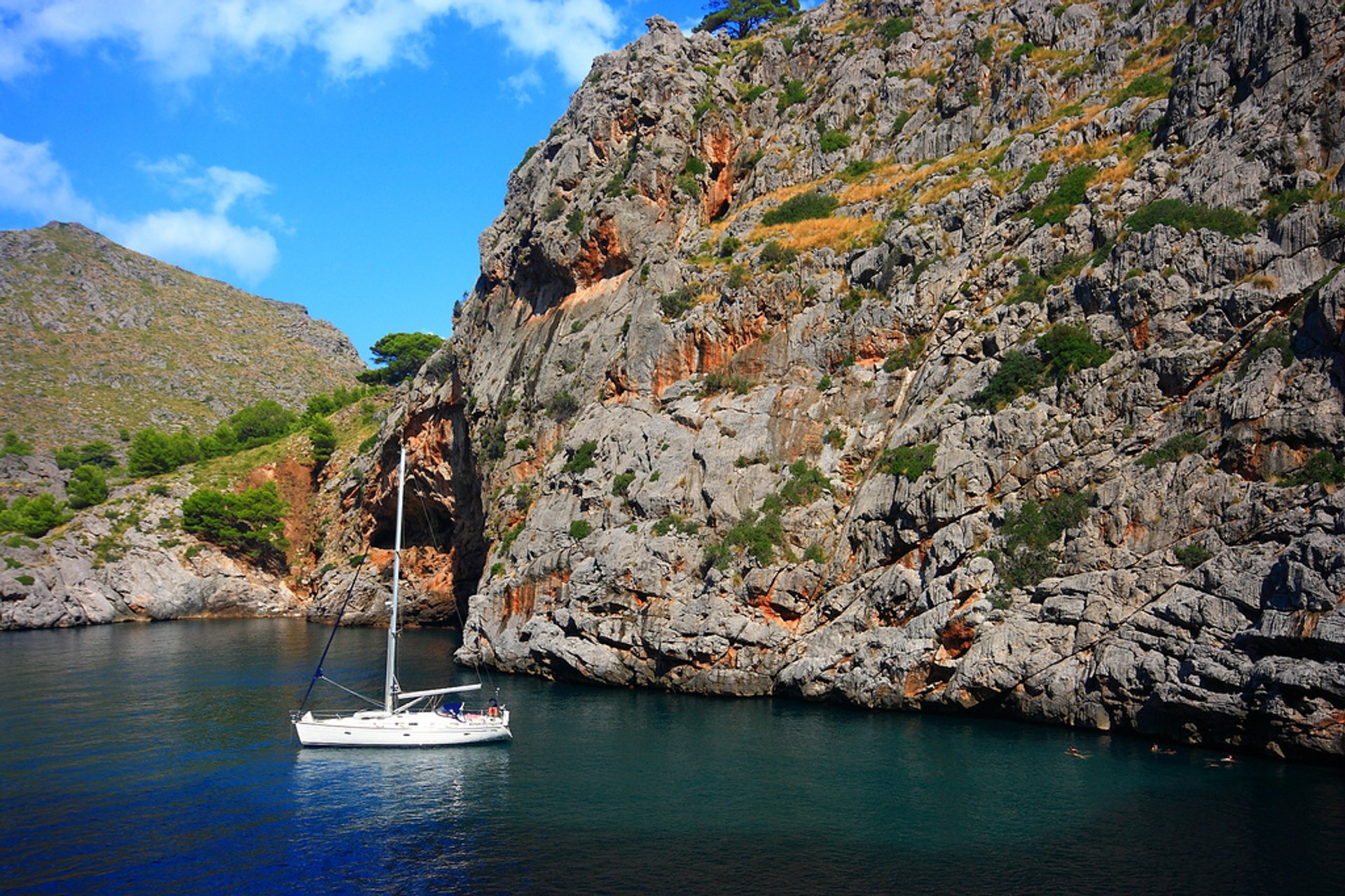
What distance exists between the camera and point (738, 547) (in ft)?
172

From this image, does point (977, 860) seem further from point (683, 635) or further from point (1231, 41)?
point (1231, 41)

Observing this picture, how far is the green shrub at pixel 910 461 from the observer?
48781 millimetres

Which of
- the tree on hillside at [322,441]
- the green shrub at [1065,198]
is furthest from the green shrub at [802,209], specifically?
the tree on hillside at [322,441]

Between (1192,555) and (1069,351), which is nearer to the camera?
(1192,555)

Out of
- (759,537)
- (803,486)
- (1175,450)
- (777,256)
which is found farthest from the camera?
(777,256)

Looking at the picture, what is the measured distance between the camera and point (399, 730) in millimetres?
40000

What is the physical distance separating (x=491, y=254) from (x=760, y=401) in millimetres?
40540

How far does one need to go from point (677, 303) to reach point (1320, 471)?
1667 inches

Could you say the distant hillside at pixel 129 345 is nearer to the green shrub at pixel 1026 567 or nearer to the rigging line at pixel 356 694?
the rigging line at pixel 356 694

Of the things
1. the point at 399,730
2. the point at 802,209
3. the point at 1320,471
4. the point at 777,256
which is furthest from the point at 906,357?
the point at 399,730

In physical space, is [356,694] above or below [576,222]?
below

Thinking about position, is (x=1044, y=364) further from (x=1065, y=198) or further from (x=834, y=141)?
(x=834, y=141)

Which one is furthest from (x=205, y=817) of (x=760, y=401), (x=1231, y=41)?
(x=1231, y=41)

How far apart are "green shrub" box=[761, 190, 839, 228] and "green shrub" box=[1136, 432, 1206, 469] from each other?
3406cm
